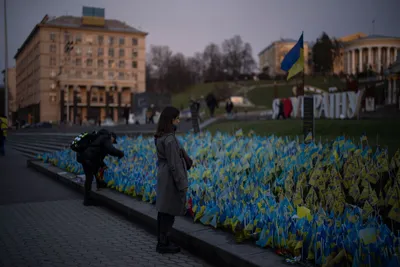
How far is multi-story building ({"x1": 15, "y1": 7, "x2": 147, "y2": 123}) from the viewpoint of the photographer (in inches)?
2965

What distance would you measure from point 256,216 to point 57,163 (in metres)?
10.6

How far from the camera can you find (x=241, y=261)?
429 centimetres

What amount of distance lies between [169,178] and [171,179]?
0.09 ft

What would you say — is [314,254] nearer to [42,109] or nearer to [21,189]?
[21,189]

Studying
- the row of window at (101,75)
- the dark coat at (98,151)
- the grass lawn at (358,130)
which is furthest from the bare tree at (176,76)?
the dark coat at (98,151)

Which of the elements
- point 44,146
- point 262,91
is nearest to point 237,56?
point 262,91

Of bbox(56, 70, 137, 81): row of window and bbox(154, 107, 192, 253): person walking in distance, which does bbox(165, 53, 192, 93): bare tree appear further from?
bbox(154, 107, 192, 253): person walking in distance

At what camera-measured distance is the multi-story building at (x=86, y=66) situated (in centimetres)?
7531

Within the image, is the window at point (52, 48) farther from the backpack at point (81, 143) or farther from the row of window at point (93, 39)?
the backpack at point (81, 143)

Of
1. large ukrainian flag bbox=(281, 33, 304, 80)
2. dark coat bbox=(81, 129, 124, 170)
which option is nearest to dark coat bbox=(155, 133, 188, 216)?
dark coat bbox=(81, 129, 124, 170)

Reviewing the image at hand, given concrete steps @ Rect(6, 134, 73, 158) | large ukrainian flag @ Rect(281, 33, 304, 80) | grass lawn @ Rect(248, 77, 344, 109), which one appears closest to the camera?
large ukrainian flag @ Rect(281, 33, 304, 80)

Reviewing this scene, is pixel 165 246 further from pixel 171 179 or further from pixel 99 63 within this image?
pixel 99 63

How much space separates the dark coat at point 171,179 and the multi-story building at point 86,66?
68.4 meters

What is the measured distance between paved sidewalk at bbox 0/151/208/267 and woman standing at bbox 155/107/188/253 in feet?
1.13
